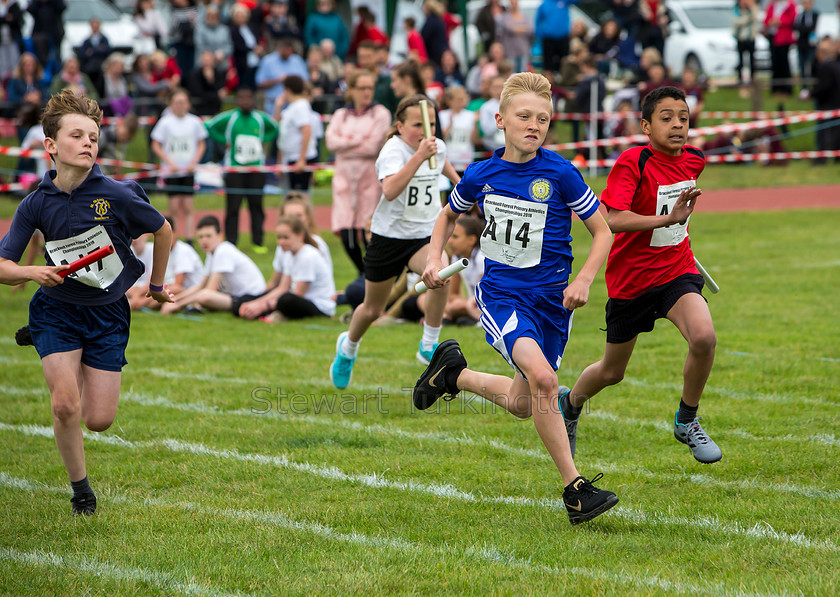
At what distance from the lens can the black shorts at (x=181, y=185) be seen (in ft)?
51.3

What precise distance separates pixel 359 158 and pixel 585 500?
27.6 ft

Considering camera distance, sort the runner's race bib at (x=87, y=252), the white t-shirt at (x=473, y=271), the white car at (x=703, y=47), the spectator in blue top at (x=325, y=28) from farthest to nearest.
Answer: the white car at (x=703, y=47)
the spectator in blue top at (x=325, y=28)
the white t-shirt at (x=473, y=271)
the runner's race bib at (x=87, y=252)

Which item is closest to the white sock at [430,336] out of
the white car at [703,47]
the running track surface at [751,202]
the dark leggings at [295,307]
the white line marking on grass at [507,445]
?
the white line marking on grass at [507,445]

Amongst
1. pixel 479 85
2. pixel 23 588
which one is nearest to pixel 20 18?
pixel 479 85

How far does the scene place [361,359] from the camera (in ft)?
29.3

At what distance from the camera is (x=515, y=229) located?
16.8ft

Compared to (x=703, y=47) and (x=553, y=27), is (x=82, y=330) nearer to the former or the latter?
(x=553, y=27)

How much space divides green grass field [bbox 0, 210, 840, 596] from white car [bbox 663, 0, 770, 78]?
61.3ft

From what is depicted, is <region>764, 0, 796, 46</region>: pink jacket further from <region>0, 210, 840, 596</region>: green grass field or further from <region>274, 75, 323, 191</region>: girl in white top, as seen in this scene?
<region>0, 210, 840, 596</region>: green grass field

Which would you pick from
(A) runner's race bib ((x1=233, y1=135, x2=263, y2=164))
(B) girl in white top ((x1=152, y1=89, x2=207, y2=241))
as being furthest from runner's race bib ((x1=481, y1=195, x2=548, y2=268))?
(B) girl in white top ((x1=152, y1=89, x2=207, y2=241))

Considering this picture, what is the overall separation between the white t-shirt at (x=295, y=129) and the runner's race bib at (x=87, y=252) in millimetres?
10604

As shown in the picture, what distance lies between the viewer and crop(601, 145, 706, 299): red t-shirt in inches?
216

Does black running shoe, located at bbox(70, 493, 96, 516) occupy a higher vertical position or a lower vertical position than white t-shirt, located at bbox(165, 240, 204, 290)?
lower

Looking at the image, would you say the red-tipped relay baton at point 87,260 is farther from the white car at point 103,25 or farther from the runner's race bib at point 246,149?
the white car at point 103,25
